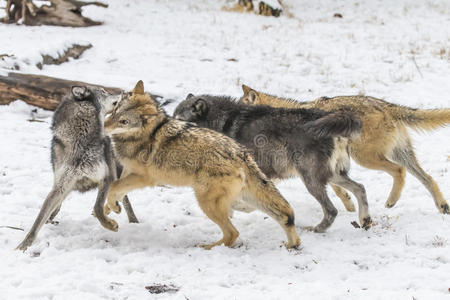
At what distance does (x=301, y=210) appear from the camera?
23.7 feet

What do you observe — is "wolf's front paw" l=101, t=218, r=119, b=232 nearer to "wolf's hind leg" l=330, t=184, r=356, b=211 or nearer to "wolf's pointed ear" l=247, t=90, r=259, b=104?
"wolf's hind leg" l=330, t=184, r=356, b=211

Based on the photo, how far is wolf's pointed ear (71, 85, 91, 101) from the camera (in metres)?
6.19

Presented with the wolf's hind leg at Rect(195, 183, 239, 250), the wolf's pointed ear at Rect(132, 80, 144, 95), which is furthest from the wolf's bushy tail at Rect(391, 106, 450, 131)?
the wolf's pointed ear at Rect(132, 80, 144, 95)

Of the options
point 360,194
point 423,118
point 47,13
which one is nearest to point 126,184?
point 360,194

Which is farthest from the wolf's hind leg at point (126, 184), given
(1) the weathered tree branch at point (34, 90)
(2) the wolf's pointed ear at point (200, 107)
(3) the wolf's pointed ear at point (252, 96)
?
(1) the weathered tree branch at point (34, 90)

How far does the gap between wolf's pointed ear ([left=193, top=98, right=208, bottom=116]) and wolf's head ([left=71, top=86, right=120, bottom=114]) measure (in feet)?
4.39

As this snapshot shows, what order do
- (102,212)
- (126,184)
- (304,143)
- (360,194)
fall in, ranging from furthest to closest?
1. (360,194)
2. (304,143)
3. (126,184)
4. (102,212)

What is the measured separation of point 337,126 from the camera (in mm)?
5926

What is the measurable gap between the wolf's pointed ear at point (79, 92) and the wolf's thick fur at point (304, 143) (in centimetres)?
206

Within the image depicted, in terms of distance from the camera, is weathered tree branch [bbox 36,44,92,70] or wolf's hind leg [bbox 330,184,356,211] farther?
weathered tree branch [bbox 36,44,92,70]

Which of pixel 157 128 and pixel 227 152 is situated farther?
pixel 157 128

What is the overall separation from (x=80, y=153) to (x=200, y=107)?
2247mm

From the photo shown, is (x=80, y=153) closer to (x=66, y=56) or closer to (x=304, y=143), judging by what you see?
(x=304, y=143)

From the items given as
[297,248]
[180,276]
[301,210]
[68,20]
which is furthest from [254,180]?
[68,20]
